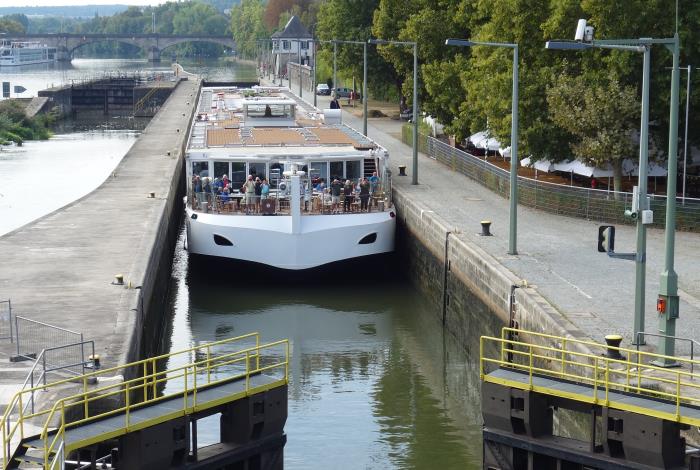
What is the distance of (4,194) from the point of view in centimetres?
5788

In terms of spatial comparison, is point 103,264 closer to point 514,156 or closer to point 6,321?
point 6,321

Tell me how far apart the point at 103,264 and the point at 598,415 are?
15313mm

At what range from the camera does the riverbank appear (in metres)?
24.6

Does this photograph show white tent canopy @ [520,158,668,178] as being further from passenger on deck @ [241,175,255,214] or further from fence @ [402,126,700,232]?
passenger on deck @ [241,175,255,214]

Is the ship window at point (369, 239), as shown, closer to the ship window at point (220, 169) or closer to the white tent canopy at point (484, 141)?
the ship window at point (220, 169)

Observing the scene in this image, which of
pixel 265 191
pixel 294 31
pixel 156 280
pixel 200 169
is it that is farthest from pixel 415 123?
pixel 294 31

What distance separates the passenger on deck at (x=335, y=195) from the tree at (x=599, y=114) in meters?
6.16

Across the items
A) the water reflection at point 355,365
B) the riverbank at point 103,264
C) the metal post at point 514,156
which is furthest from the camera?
the metal post at point 514,156

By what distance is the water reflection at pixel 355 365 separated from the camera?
76.0 feet

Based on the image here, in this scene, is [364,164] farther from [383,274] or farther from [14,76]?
[14,76]

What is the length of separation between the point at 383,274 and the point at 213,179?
548 centimetres

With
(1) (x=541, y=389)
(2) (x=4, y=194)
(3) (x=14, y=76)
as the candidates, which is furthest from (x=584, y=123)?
(3) (x=14, y=76)

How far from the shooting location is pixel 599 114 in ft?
120

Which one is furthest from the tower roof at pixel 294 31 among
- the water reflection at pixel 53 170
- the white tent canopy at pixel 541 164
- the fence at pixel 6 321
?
the fence at pixel 6 321
